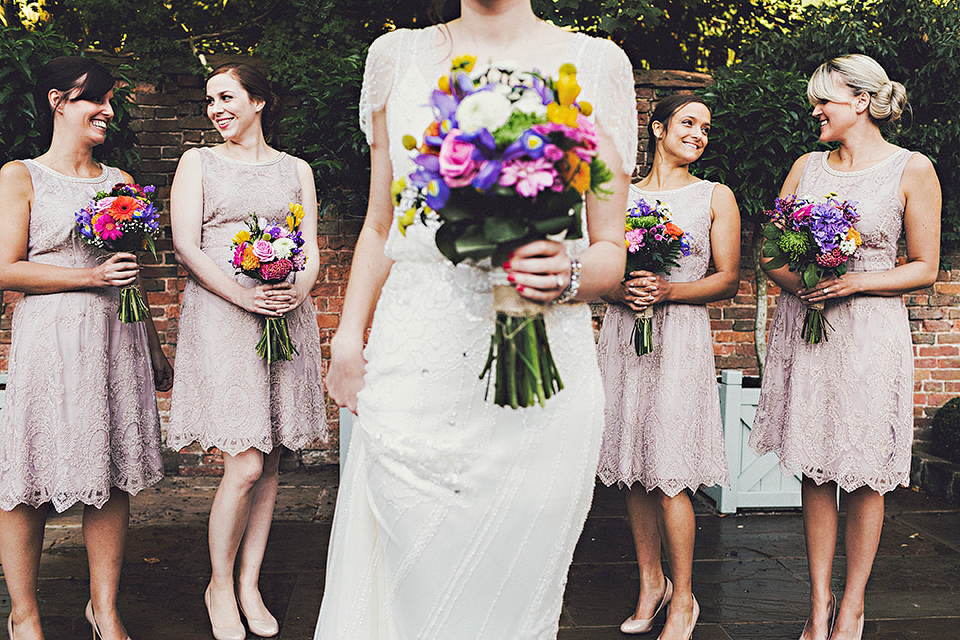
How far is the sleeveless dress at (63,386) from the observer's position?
10.2 ft

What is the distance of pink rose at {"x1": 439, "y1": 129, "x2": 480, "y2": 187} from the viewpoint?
1.46 m

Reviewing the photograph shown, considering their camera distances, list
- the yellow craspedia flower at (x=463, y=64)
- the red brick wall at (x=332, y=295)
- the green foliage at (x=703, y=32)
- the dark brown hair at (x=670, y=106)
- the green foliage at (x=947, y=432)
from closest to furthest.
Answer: the yellow craspedia flower at (x=463, y=64)
the dark brown hair at (x=670, y=106)
the red brick wall at (x=332, y=295)
the green foliage at (x=947, y=432)
the green foliage at (x=703, y=32)

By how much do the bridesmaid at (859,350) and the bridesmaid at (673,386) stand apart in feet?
1.12

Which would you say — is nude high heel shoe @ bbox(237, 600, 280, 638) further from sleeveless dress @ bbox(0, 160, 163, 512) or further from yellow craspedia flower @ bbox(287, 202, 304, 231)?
yellow craspedia flower @ bbox(287, 202, 304, 231)

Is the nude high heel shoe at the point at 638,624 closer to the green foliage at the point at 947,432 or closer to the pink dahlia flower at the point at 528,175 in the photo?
the pink dahlia flower at the point at 528,175

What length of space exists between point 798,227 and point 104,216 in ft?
Result: 8.75

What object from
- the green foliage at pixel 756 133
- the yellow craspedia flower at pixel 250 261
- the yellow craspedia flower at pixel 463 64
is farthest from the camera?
the green foliage at pixel 756 133

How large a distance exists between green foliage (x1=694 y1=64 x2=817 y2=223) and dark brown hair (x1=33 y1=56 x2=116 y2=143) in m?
3.44

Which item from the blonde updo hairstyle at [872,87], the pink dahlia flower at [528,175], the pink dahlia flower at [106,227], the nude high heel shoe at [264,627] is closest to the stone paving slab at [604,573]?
the nude high heel shoe at [264,627]

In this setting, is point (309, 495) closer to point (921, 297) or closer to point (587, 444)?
point (587, 444)

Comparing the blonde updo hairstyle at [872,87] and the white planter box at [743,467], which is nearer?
the blonde updo hairstyle at [872,87]

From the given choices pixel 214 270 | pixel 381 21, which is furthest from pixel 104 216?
pixel 381 21

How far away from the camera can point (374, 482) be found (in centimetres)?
195

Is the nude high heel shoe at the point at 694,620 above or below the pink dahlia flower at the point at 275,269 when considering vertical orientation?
below
